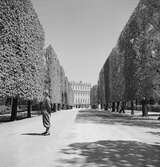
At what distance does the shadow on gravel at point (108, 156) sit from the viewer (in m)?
8.00

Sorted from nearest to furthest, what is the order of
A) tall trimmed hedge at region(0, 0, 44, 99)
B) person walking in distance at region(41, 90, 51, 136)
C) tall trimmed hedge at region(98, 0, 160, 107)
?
person walking in distance at region(41, 90, 51, 136) → tall trimmed hedge at region(0, 0, 44, 99) → tall trimmed hedge at region(98, 0, 160, 107)

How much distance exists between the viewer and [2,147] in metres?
10.8

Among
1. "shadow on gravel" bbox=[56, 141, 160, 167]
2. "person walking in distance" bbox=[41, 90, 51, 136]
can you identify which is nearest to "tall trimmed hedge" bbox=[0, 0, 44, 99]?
"person walking in distance" bbox=[41, 90, 51, 136]

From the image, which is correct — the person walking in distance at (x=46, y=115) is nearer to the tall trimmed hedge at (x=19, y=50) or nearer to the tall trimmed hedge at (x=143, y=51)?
the tall trimmed hedge at (x=19, y=50)

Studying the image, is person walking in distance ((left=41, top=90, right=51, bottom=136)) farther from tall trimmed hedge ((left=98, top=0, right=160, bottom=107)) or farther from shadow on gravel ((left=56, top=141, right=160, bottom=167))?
tall trimmed hedge ((left=98, top=0, right=160, bottom=107))

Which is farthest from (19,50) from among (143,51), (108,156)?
(108,156)

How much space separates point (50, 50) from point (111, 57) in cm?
1519

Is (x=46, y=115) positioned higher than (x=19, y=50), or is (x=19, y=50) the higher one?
(x=19, y=50)

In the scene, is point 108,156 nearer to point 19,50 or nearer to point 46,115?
point 46,115

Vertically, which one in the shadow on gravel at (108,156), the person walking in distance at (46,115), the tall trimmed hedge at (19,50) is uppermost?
the tall trimmed hedge at (19,50)

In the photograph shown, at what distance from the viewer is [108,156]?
910 centimetres

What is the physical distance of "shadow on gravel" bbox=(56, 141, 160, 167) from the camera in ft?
26.2

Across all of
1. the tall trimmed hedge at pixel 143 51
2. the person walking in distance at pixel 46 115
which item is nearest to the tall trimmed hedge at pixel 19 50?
the person walking in distance at pixel 46 115

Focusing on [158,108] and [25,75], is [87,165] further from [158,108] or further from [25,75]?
[158,108]
